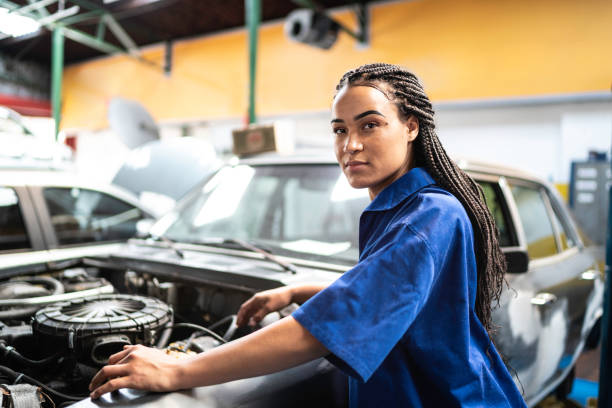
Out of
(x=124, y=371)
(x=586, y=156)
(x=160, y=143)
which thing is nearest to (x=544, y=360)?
(x=124, y=371)

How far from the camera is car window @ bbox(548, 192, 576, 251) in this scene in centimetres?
310

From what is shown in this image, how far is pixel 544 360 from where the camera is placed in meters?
2.30

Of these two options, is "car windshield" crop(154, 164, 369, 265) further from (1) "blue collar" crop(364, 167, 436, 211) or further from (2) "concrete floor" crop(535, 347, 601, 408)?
(2) "concrete floor" crop(535, 347, 601, 408)

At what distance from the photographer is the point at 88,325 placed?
56.8 inches

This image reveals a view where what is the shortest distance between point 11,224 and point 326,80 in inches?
302

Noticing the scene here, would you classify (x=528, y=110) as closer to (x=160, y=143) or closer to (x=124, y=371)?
(x=160, y=143)

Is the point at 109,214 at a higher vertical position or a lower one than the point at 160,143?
lower

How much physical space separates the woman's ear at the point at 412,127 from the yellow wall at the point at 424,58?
5158 millimetres

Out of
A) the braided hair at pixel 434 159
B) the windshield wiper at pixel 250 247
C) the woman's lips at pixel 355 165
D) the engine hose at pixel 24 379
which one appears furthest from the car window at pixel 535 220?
the engine hose at pixel 24 379

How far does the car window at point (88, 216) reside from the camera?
3.09m

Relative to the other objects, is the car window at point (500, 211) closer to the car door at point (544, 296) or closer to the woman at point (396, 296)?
the car door at point (544, 296)

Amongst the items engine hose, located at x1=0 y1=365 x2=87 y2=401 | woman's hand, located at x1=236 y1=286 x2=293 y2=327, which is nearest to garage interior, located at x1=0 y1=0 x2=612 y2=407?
woman's hand, located at x1=236 y1=286 x2=293 y2=327

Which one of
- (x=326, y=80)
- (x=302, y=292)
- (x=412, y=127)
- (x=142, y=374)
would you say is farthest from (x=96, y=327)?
(x=326, y=80)

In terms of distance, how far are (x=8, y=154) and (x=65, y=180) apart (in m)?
0.45
